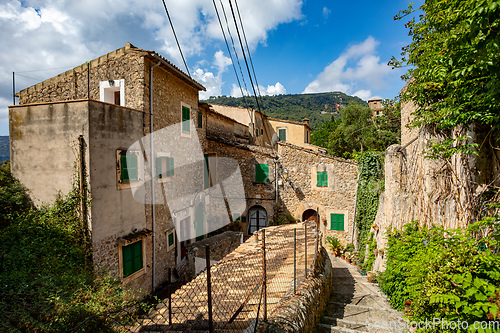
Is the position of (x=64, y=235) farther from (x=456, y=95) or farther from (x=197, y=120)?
(x=456, y=95)

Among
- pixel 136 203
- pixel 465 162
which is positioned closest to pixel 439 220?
pixel 465 162

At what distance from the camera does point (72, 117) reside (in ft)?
23.1

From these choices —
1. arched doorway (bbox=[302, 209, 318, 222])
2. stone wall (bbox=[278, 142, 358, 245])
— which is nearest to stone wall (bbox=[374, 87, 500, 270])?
stone wall (bbox=[278, 142, 358, 245])

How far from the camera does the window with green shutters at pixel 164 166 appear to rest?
9633 mm

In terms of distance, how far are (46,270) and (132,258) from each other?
2976mm

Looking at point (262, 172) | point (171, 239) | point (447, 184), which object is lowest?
point (171, 239)

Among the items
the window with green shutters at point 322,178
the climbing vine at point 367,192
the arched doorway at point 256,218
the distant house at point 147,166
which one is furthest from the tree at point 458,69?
the arched doorway at point 256,218

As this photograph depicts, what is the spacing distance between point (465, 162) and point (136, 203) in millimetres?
9258

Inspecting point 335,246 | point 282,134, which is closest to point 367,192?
point 335,246

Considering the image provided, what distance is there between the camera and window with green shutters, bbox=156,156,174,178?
9.63 meters

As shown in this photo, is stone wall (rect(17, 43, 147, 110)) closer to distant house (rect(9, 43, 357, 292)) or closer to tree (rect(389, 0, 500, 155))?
distant house (rect(9, 43, 357, 292))

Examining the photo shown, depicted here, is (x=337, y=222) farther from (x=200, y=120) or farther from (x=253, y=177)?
(x=200, y=120)

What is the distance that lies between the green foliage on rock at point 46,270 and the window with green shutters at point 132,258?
1.22 m

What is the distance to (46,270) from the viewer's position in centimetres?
552
